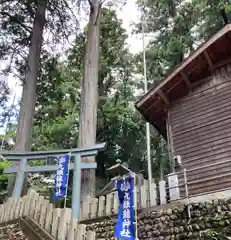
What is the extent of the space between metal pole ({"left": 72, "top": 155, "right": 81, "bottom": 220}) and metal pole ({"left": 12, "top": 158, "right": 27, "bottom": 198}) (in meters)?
1.87

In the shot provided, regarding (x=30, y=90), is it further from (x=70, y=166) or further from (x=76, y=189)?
(x=76, y=189)

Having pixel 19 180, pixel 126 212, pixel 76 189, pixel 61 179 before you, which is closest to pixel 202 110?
pixel 76 189

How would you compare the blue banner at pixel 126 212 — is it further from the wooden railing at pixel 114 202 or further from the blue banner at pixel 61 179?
the blue banner at pixel 61 179

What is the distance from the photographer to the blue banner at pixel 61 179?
780cm

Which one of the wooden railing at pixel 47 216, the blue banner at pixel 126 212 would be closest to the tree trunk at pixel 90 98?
the wooden railing at pixel 47 216

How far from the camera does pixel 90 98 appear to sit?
417 inches

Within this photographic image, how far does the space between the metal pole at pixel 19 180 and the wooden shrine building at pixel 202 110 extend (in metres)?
4.48

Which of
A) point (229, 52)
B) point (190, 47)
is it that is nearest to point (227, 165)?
point (229, 52)

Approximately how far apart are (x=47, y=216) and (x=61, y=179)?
7.59ft

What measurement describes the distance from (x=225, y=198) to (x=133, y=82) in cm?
1556

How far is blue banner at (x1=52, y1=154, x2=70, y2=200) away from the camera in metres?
7.80

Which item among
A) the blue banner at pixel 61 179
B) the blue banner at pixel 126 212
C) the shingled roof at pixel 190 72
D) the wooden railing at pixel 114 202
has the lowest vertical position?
the blue banner at pixel 126 212

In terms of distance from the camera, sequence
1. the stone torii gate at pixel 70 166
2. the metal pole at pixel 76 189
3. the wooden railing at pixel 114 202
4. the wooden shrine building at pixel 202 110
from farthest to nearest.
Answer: the wooden shrine building at pixel 202 110 → the stone torii gate at pixel 70 166 → the metal pole at pixel 76 189 → the wooden railing at pixel 114 202

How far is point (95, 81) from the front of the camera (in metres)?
11.1
